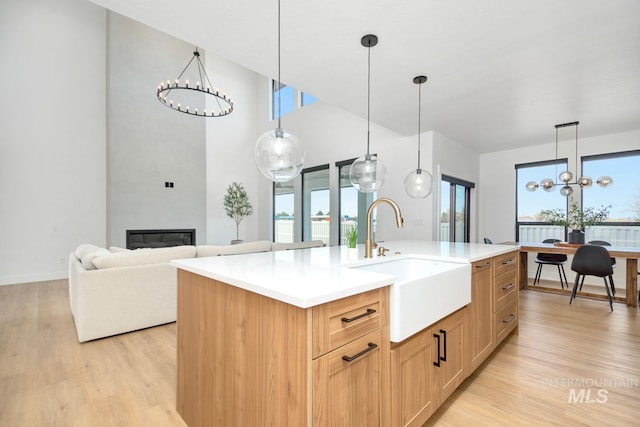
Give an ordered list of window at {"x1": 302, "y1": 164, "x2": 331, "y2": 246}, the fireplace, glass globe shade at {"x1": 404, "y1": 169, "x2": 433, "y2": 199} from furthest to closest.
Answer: window at {"x1": 302, "y1": 164, "x2": 331, "y2": 246}, the fireplace, glass globe shade at {"x1": 404, "y1": 169, "x2": 433, "y2": 199}

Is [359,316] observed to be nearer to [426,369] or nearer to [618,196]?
[426,369]

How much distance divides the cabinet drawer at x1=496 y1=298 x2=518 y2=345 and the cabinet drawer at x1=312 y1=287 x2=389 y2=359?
5.84 ft

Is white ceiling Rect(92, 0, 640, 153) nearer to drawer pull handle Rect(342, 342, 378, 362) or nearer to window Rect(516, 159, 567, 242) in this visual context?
window Rect(516, 159, 567, 242)

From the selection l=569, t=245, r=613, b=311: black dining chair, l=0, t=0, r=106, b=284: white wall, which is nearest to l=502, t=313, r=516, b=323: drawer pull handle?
l=569, t=245, r=613, b=311: black dining chair

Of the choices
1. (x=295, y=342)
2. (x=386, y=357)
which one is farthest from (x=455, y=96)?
(x=295, y=342)

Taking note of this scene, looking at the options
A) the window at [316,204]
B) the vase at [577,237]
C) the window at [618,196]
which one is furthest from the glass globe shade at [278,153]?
the window at [618,196]

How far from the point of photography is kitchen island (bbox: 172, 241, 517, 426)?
3.18ft

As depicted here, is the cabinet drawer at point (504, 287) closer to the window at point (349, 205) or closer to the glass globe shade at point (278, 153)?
the glass globe shade at point (278, 153)

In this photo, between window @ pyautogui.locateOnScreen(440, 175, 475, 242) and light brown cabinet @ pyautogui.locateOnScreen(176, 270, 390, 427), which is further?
window @ pyautogui.locateOnScreen(440, 175, 475, 242)

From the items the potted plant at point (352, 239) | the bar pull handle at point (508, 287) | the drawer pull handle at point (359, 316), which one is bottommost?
the bar pull handle at point (508, 287)

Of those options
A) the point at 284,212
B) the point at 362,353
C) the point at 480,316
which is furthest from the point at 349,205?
the point at 362,353

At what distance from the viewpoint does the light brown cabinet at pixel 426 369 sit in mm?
1298

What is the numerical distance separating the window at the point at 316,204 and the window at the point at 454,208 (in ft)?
7.57

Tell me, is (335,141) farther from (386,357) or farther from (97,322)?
(386,357)
